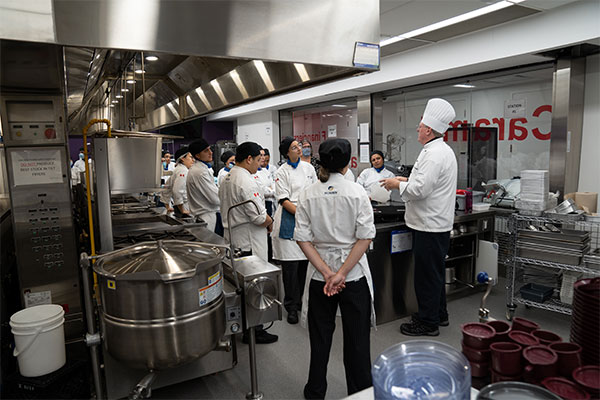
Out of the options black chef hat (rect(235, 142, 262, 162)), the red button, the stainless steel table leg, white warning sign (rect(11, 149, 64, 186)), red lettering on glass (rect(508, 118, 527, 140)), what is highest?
red lettering on glass (rect(508, 118, 527, 140))

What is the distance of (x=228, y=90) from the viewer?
299 centimetres

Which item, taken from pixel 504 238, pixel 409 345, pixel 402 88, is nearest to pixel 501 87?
pixel 402 88

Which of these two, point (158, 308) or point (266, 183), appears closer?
point (158, 308)

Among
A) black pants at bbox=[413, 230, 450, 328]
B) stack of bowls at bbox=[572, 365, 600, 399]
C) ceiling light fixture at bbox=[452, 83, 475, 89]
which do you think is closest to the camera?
stack of bowls at bbox=[572, 365, 600, 399]

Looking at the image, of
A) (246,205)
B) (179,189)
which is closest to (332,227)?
(246,205)

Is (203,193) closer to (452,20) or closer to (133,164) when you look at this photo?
(133,164)

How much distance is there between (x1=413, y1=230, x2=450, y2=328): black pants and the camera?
2.95 m

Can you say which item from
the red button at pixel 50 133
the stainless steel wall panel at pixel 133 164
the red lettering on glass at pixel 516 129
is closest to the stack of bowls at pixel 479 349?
the stainless steel wall panel at pixel 133 164

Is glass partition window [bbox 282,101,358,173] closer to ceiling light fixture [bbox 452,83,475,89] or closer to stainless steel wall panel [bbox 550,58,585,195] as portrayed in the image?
ceiling light fixture [bbox 452,83,475,89]

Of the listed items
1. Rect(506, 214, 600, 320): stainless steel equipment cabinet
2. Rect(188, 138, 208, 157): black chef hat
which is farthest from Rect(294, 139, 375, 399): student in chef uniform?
Rect(188, 138, 208, 157): black chef hat

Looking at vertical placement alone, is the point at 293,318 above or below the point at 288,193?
below

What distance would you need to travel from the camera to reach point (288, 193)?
3.43m

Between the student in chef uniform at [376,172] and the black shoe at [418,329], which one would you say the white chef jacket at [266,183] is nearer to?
the student in chef uniform at [376,172]

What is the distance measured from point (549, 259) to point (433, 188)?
1.18 metres
